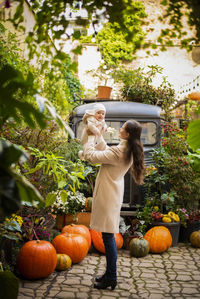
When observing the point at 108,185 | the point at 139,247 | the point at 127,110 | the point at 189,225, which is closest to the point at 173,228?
the point at 189,225

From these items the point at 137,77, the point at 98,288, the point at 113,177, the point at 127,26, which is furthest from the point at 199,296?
the point at 137,77

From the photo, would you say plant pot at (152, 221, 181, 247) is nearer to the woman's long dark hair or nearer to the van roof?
the van roof

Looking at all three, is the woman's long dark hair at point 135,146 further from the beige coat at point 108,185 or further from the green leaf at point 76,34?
the green leaf at point 76,34

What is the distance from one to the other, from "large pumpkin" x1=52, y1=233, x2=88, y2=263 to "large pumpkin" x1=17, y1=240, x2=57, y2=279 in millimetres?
488

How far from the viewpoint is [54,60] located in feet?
4.97

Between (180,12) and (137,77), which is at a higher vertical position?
(137,77)

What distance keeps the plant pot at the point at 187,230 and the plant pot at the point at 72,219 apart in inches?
66.8

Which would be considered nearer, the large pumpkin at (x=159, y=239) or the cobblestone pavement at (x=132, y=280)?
the cobblestone pavement at (x=132, y=280)

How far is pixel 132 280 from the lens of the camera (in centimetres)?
375

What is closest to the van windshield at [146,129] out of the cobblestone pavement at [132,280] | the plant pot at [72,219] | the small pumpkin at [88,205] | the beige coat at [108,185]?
the small pumpkin at [88,205]

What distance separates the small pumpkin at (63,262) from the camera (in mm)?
3928

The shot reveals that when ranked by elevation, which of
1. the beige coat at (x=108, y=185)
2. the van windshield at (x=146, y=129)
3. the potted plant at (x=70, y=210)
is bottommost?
the potted plant at (x=70, y=210)

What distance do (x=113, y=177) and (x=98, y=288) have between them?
3.78 ft

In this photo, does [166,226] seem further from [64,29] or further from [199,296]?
[64,29]
